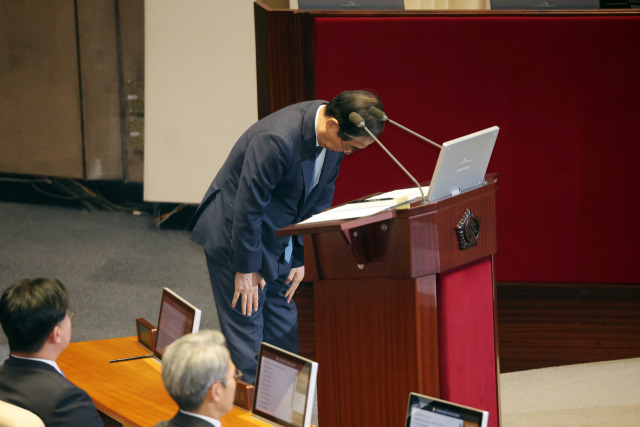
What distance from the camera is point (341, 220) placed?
203 centimetres

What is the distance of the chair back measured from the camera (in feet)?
5.98

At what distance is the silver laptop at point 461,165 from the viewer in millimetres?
2086

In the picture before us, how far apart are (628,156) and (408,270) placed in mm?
1568

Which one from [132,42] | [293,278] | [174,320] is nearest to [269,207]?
[293,278]

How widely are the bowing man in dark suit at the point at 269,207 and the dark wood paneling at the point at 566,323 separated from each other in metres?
1.00

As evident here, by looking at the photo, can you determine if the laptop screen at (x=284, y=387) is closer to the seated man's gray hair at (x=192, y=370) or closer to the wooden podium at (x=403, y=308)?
the wooden podium at (x=403, y=308)

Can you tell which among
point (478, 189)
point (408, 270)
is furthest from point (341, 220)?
point (478, 189)

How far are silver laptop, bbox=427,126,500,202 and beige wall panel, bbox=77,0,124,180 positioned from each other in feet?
14.1

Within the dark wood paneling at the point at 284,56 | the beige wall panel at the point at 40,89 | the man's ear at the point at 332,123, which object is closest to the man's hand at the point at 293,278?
the man's ear at the point at 332,123

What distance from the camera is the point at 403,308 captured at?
7.22 feet

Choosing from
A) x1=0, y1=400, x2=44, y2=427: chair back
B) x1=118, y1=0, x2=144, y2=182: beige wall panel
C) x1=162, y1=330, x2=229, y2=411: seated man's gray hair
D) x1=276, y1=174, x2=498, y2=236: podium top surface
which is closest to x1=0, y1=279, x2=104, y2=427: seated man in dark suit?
x1=0, y1=400, x2=44, y2=427: chair back

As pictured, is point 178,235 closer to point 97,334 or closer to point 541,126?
point 97,334

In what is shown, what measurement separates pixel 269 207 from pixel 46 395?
93cm

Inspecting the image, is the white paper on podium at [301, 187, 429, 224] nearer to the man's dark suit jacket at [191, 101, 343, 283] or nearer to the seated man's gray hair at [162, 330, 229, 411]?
the man's dark suit jacket at [191, 101, 343, 283]
